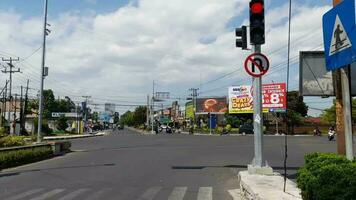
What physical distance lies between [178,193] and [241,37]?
14.8ft

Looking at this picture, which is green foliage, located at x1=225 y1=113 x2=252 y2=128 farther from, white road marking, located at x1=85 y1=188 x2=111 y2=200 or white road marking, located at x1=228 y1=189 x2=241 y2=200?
white road marking, located at x1=85 y1=188 x2=111 y2=200

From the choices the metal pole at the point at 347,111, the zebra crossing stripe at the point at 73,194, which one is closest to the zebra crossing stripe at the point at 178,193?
the zebra crossing stripe at the point at 73,194

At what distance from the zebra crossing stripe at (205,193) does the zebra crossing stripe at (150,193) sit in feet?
3.55

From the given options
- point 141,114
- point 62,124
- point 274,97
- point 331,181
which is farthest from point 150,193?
point 141,114

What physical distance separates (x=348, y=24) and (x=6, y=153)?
686 inches

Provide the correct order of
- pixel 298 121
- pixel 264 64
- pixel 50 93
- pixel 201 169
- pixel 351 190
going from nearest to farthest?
pixel 351 190
pixel 264 64
pixel 201 169
pixel 298 121
pixel 50 93

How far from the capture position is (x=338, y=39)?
19.4ft

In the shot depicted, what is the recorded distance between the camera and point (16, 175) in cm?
1606

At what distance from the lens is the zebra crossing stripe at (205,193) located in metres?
10.9

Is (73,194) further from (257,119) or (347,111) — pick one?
(347,111)

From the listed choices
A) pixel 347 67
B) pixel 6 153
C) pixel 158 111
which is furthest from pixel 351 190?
pixel 158 111

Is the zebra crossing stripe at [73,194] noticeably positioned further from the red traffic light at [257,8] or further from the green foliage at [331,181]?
the green foliage at [331,181]

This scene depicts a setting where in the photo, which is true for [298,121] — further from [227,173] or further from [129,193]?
[129,193]

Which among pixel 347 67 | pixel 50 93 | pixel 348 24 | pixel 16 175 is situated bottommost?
pixel 16 175
